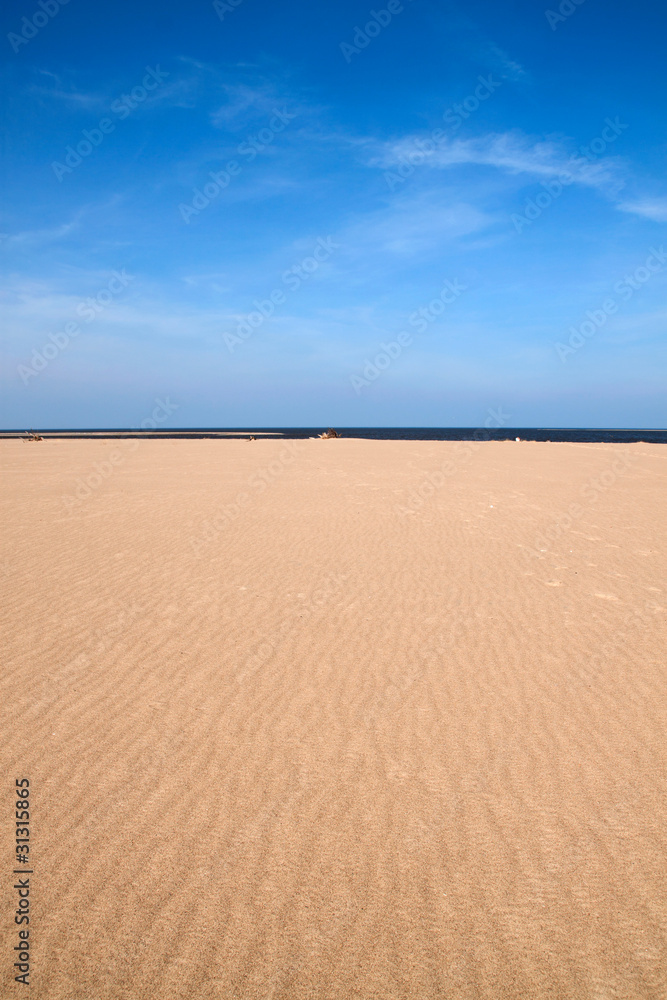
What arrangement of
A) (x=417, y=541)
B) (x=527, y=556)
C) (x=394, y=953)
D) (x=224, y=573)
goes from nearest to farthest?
(x=394, y=953) → (x=224, y=573) → (x=527, y=556) → (x=417, y=541)

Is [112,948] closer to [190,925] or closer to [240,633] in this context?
[190,925]

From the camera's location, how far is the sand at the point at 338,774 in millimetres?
1955

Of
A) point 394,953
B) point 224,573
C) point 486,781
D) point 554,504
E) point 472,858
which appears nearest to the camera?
point 394,953

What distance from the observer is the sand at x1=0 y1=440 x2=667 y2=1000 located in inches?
77.0

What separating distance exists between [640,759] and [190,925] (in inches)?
98.6

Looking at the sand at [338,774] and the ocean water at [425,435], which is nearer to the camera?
the sand at [338,774]

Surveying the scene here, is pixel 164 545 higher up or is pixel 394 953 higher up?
pixel 164 545

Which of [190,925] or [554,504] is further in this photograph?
[554,504]

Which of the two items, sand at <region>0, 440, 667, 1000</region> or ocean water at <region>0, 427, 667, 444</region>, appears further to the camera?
ocean water at <region>0, 427, 667, 444</region>

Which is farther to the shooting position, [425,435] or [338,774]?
[425,435]

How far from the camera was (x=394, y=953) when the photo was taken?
1.96 meters

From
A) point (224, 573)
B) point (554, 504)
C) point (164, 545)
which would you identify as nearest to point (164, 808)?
point (224, 573)

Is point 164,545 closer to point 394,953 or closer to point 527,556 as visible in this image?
point 527,556

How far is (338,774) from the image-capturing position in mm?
2838
